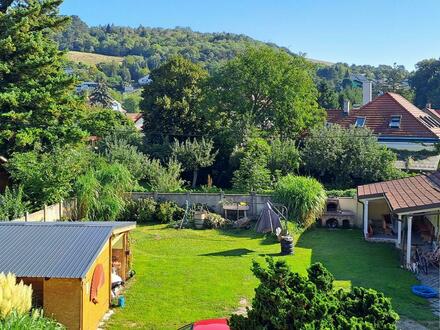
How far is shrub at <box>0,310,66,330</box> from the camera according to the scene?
8562 millimetres

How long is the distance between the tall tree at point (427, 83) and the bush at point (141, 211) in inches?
2410

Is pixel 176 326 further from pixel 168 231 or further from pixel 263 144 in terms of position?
pixel 263 144

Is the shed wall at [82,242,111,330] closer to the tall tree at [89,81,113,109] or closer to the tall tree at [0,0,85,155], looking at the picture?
the tall tree at [0,0,85,155]

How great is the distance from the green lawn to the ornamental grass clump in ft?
8.58

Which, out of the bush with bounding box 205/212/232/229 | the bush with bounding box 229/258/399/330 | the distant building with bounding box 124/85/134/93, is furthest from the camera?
the distant building with bounding box 124/85/134/93

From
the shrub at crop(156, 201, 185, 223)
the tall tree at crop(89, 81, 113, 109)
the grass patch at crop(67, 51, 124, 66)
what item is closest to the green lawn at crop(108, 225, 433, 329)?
the shrub at crop(156, 201, 185, 223)

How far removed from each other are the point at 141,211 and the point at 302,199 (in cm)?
784

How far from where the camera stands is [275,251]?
19109 millimetres

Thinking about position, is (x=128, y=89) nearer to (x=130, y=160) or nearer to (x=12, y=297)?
(x=130, y=160)

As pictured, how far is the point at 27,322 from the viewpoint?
9.02m

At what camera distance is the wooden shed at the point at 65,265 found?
34.5 ft

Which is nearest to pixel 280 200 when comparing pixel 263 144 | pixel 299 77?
pixel 263 144

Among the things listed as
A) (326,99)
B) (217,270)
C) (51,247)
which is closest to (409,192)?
(217,270)

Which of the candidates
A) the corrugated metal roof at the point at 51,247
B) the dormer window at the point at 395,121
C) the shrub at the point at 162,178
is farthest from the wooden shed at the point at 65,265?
the dormer window at the point at 395,121
